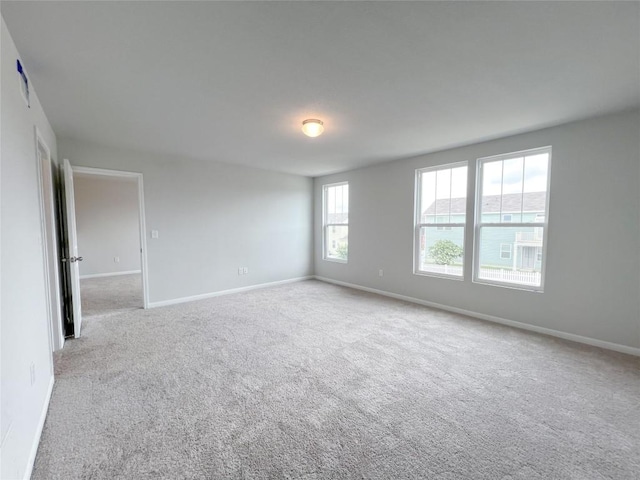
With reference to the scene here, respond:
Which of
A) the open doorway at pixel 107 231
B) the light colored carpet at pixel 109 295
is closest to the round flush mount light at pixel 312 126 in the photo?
the light colored carpet at pixel 109 295

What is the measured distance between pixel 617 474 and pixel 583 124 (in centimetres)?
317

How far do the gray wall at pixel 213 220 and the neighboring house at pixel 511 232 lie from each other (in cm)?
336

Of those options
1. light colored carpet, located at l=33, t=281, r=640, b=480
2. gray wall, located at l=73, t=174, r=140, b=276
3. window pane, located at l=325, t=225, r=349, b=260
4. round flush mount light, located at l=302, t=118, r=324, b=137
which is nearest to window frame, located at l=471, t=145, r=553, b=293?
light colored carpet, located at l=33, t=281, r=640, b=480

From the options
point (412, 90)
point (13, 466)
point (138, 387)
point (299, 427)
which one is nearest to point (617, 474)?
point (299, 427)

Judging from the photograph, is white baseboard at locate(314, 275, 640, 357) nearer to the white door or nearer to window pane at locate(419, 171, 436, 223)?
window pane at locate(419, 171, 436, 223)

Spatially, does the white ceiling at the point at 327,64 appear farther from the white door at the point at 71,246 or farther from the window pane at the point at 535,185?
the white door at the point at 71,246

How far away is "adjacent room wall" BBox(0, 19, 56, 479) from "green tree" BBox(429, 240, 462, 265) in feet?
14.9

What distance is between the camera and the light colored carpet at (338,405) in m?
1.52

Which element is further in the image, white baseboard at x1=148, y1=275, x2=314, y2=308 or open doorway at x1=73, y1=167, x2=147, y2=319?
open doorway at x1=73, y1=167, x2=147, y2=319

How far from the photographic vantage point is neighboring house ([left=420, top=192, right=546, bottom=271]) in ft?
11.1

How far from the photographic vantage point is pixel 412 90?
2324 mm

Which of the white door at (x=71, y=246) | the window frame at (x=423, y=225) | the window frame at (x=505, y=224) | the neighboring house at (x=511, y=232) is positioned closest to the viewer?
the white door at (x=71, y=246)

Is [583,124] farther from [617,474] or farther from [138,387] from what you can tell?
[138,387]

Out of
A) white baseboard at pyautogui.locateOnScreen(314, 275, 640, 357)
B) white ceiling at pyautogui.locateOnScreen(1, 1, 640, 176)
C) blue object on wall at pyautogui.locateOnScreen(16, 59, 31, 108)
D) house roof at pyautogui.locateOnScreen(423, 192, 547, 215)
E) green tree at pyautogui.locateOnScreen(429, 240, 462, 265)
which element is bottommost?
white baseboard at pyautogui.locateOnScreen(314, 275, 640, 357)
